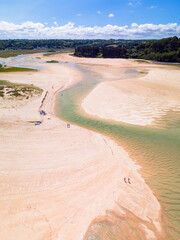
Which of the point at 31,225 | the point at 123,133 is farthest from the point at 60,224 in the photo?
the point at 123,133

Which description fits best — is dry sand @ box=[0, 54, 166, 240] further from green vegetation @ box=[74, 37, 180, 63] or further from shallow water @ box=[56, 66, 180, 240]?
green vegetation @ box=[74, 37, 180, 63]

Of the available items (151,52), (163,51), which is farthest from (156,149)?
(151,52)

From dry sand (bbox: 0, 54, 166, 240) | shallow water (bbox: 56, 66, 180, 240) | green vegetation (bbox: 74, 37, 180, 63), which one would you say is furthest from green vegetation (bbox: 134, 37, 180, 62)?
dry sand (bbox: 0, 54, 166, 240)

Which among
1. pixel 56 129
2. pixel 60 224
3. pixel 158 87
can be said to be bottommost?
pixel 60 224

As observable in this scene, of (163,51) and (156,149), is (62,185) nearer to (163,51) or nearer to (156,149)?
(156,149)

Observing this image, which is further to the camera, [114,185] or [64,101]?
[64,101]

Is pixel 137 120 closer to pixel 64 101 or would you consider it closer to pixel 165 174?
pixel 165 174

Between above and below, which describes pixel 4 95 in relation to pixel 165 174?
above
